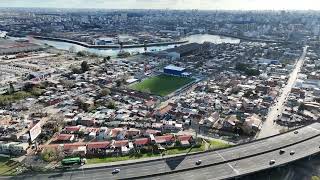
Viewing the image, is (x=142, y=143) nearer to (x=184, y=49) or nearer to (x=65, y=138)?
(x=65, y=138)

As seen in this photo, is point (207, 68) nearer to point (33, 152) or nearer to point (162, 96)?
point (162, 96)

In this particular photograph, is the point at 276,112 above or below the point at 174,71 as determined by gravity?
below

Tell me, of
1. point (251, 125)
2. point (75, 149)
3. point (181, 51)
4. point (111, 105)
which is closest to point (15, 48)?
point (181, 51)

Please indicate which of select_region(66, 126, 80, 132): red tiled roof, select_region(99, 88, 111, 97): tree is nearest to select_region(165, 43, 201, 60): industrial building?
select_region(99, 88, 111, 97): tree

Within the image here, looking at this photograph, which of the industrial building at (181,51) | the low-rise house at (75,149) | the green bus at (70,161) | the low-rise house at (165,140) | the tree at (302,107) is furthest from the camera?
the industrial building at (181,51)

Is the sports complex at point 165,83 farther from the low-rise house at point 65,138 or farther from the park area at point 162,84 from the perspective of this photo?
the low-rise house at point 65,138

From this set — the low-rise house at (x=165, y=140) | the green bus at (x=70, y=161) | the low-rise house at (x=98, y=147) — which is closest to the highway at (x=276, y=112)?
the low-rise house at (x=165, y=140)
